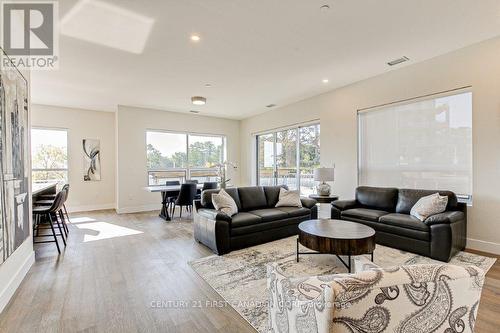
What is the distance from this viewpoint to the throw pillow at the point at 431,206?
3.32m

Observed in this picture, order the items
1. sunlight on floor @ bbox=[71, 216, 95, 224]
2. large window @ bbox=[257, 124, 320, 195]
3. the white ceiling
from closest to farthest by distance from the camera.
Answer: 1. the white ceiling
2. sunlight on floor @ bbox=[71, 216, 95, 224]
3. large window @ bbox=[257, 124, 320, 195]

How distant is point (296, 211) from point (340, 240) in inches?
62.4

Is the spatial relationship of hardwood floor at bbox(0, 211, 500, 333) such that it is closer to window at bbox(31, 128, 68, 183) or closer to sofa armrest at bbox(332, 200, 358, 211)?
sofa armrest at bbox(332, 200, 358, 211)

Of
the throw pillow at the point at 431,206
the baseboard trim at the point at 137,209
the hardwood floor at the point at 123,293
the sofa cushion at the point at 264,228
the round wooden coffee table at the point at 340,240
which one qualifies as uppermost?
the throw pillow at the point at 431,206

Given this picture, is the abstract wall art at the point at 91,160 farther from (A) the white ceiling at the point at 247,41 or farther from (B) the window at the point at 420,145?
(B) the window at the point at 420,145

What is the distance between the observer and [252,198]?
14.5ft

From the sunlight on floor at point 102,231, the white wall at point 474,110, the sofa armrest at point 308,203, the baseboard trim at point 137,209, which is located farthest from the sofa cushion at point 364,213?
the baseboard trim at point 137,209

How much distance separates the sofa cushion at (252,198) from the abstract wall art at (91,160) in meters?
4.93

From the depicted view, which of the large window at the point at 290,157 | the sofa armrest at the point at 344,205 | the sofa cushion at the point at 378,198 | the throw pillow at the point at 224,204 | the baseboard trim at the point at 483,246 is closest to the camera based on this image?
the baseboard trim at the point at 483,246

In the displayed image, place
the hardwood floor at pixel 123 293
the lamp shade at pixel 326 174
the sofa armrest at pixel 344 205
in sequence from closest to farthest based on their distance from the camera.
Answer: the hardwood floor at pixel 123 293 → the sofa armrest at pixel 344 205 → the lamp shade at pixel 326 174

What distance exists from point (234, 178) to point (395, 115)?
212 inches

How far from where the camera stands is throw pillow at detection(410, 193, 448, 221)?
332 cm

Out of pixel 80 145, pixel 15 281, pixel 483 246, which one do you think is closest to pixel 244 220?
pixel 15 281

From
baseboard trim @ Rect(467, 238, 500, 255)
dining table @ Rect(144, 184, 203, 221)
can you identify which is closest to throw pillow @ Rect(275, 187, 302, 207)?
dining table @ Rect(144, 184, 203, 221)
